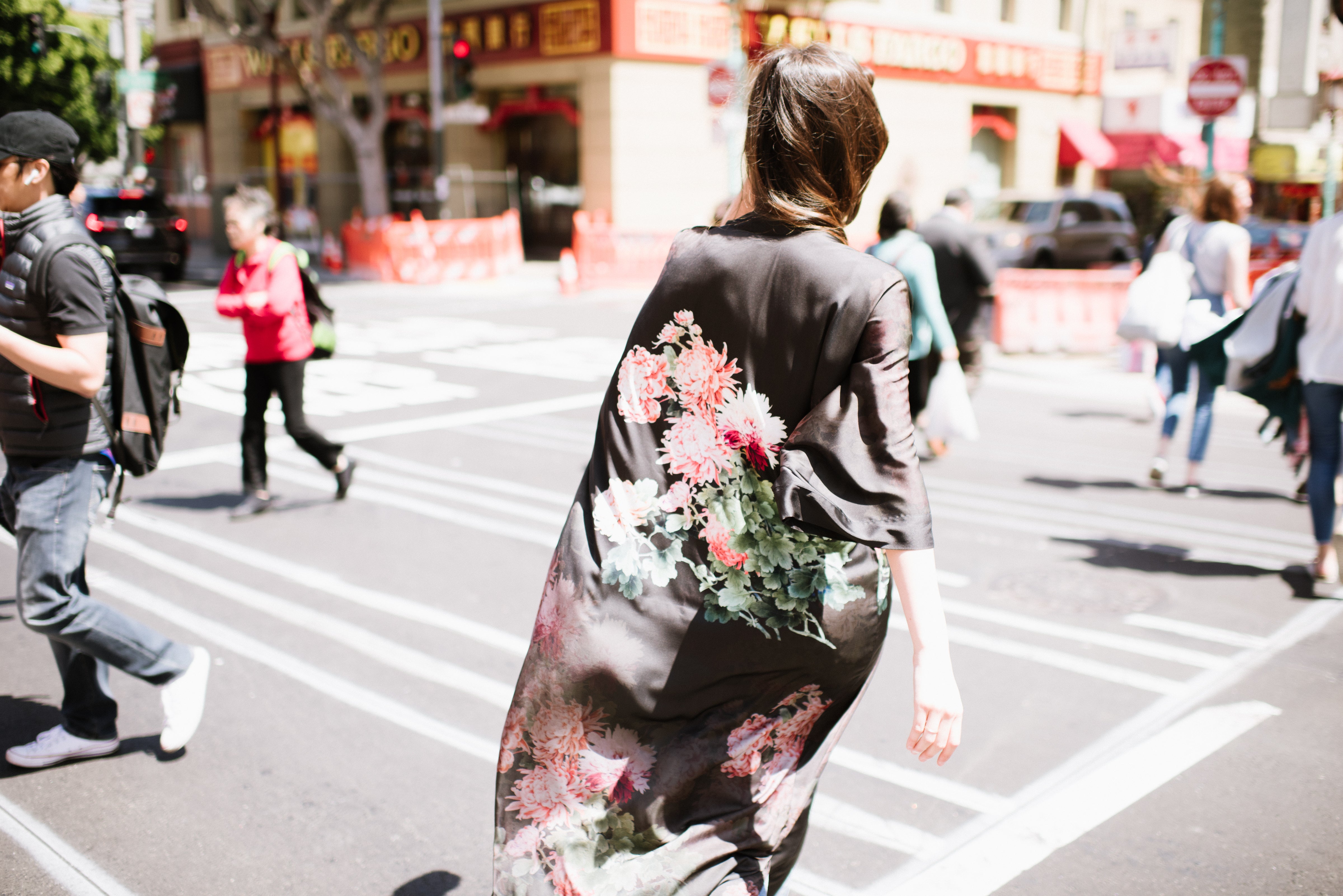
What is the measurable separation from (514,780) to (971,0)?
A: 30048mm

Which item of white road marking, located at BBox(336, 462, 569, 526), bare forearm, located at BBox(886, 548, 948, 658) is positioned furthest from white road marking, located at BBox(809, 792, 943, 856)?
white road marking, located at BBox(336, 462, 569, 526)

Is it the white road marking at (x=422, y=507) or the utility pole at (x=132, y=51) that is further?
the utility pole at (x=132, y=51)

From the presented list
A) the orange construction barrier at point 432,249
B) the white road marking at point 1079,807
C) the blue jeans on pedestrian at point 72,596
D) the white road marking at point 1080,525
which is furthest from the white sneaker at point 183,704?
the orange construction barrier at point 432,249

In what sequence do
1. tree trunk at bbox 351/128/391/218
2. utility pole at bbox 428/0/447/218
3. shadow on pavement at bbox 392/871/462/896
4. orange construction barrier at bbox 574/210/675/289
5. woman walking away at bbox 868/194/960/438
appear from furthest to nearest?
tree trunk at bbox 351/128/391/218 < utility pole at bbox 428/0/447/218 < orange construction barrier at bbox 574/210/675/289 < woman walking away at bbox 868/194/960/438 < shadow on pavement at bbox 392/871/462/896

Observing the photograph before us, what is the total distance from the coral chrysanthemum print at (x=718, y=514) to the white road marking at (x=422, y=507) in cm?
415

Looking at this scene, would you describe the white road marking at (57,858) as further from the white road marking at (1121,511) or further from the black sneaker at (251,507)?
the white road marking at (1121,511)

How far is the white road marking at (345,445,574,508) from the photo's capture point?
7.12 meters

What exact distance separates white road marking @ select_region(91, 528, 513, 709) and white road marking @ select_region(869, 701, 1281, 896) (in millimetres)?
1673

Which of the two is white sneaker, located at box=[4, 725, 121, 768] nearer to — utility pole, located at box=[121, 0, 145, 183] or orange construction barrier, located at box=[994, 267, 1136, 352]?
orange construction barrier, located at box=[994, 267, 1136, 352]

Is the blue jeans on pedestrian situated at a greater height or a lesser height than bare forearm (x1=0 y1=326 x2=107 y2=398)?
lesser

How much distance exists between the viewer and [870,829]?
3.41 meters

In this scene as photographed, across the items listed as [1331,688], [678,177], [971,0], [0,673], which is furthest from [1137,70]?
[0,673]

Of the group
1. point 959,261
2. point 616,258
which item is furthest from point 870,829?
point 616,258

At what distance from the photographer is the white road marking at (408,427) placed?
812 cm
